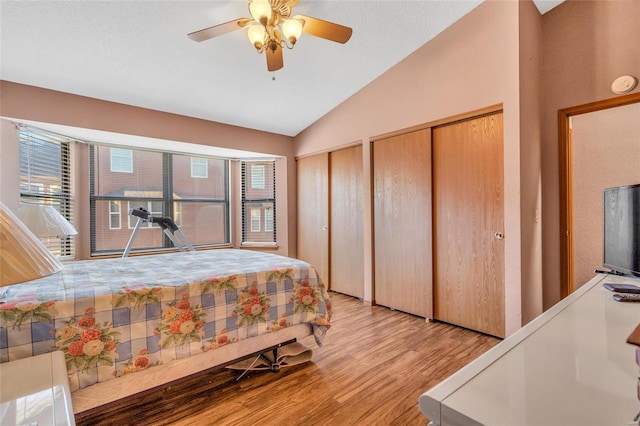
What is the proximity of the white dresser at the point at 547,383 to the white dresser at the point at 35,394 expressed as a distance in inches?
36.7

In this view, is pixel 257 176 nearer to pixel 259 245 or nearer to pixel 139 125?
pixel 259 245

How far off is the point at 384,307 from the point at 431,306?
2.03 ft

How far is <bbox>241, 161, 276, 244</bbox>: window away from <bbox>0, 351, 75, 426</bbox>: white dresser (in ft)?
11.9

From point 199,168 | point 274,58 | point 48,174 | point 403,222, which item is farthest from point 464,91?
point 48,174

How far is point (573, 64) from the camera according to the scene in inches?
100

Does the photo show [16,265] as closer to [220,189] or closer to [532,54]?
[532,54]

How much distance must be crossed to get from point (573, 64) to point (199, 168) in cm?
451

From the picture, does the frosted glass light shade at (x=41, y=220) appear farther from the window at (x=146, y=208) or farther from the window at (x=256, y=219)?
the window at (x=256, y=219)

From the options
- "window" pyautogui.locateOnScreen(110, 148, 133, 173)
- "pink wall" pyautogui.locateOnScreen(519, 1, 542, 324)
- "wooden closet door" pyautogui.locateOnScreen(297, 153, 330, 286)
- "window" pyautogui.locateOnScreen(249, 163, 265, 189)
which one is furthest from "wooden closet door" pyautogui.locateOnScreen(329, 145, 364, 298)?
"window" pyautogui.locateOnScreen(110, 148, 133, 173)

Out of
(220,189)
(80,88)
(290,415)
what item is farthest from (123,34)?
(290,415)

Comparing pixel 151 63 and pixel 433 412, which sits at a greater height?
pixel 151 63

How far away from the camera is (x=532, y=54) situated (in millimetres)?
2551

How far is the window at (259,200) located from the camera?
4.77 metres

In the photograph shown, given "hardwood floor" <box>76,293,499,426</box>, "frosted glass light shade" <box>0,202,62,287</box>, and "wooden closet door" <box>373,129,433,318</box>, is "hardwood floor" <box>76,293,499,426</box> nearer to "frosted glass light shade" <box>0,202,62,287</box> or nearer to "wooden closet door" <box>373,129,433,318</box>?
"wooden closet door" <box>373,129,433,318</box>
